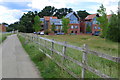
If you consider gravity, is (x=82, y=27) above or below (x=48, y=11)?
below

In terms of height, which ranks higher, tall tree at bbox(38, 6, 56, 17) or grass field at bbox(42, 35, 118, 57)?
tall tree at bbox(38, 6, 56, 17)

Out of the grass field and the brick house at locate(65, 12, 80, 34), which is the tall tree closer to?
the brick house at locate(65, 12, 80, 34)

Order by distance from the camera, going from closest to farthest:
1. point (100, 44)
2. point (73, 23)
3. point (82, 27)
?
point (100, 44) < point (73, 23) < point (82, 27)

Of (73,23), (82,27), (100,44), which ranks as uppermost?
(73,23)

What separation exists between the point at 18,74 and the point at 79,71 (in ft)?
7.27

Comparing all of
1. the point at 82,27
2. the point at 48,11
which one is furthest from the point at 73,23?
the point at 48,11

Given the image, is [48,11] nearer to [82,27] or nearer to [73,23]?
[82,27]

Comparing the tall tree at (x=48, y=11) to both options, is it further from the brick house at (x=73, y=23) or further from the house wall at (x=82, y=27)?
the brick house at (x=73, y=23)

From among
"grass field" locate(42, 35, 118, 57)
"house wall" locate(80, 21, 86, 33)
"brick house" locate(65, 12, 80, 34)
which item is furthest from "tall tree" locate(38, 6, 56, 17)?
"grass field" locate(42, 35, 118, 57)

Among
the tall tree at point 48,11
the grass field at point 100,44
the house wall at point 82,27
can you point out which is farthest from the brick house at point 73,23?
the tall tree at point 48,11

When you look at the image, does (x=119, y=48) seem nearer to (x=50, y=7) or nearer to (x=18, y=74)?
(x=18, y=74)

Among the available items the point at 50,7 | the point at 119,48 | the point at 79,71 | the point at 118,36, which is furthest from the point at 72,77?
the point at 50,7

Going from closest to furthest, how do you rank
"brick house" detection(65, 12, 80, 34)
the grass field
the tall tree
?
the grass field < "brick house" detection(65, 12, 80, 34) < the tall tree

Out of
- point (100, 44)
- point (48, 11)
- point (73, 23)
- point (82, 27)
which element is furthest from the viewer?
point (48, 11)
